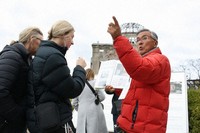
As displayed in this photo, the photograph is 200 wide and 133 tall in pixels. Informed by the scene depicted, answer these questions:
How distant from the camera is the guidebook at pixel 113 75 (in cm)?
352

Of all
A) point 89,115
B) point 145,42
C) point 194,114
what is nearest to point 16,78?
point 145,42

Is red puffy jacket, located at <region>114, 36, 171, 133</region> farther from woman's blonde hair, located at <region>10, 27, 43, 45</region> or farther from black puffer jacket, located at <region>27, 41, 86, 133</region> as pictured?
woman's blonde hair, located at <region>10, 27, 43, 45</region>

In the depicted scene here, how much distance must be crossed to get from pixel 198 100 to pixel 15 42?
5.80m

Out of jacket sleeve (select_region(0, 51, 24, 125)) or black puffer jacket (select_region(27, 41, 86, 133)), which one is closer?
black puffer jacket (select_region(27, 41, 86, 133))

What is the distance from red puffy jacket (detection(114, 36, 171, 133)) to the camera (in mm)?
2463

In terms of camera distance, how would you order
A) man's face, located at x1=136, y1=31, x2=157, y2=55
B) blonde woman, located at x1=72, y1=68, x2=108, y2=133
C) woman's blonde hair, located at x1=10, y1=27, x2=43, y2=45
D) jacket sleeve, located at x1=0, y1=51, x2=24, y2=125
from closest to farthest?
jacket sleeve, located at x1=0, y1=51, x2=24, y2=125, man's face, located at x1=136, y1=31, x2=157, y2=55, woman's blonde hair, located at x1=10, y1=27, x2=43, y2=45, blonde woman, located at x1=72, y1=68, x2=108, y2=133

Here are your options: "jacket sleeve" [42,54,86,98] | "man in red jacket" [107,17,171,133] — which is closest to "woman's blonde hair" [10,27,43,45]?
"jacket sleeve" [42,54,86,98]

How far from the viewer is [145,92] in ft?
8.77

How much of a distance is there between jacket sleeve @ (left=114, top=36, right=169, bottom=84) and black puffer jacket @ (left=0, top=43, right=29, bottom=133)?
0.94m

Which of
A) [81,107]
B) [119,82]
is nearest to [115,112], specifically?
[81,107]

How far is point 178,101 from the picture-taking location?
6.12m

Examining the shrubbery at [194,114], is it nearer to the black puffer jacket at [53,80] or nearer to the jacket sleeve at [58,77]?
the black puffer jacket at [53,80]

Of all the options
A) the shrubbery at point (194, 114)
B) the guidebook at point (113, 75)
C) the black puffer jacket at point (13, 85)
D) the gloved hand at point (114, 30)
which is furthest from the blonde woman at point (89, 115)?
the gloved hand at point (114, 30)

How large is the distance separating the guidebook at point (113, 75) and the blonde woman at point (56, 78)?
0.81 meters
